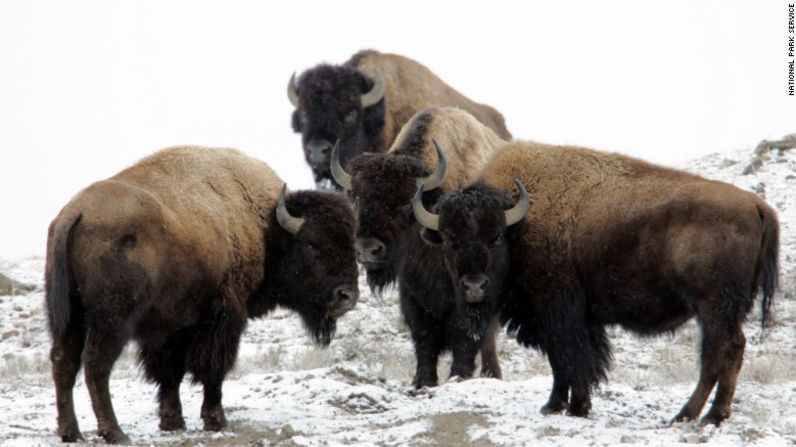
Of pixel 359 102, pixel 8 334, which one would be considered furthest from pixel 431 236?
pixel 8 334

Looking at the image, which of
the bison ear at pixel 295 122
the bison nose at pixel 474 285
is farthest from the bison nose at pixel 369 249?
the bison ear at pixel 295 122

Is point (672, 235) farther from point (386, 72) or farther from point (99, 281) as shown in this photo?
point (386, 72)

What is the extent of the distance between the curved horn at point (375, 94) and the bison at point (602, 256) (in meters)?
5.21

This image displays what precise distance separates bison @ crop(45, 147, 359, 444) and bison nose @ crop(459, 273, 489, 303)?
94 centimetres

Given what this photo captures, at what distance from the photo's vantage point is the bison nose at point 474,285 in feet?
26.0

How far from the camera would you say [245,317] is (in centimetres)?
818

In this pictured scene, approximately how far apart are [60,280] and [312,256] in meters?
2.15

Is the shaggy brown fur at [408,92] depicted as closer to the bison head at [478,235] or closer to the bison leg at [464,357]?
the bison leg at [464,357]

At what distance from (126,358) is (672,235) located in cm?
655

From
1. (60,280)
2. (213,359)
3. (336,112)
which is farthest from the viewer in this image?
(336,112)

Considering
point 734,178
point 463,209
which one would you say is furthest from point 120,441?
point 734,178

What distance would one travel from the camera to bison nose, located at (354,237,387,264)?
9141 mm

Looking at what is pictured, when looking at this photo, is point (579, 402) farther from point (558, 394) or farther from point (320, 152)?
point (320, 152)

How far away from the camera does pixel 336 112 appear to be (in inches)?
535
